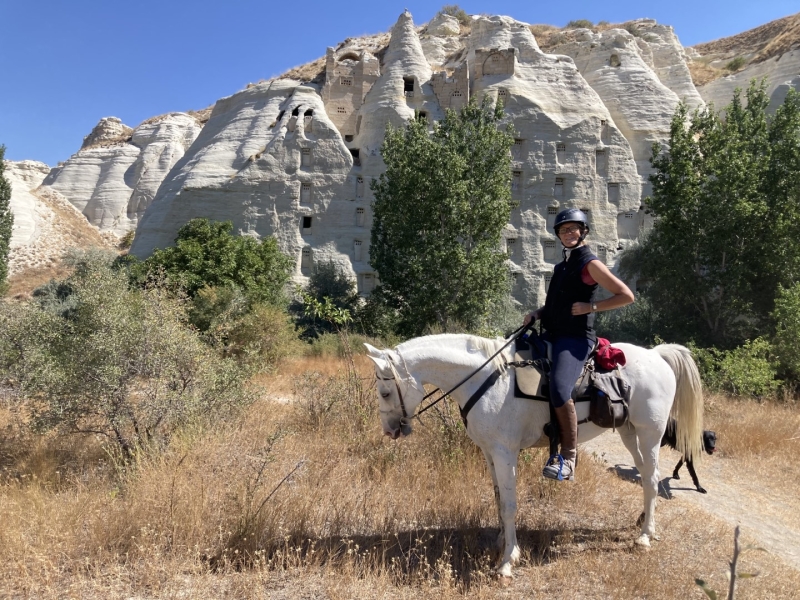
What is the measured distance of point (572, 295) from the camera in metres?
4.13

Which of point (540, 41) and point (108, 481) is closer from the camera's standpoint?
point (108, 481)

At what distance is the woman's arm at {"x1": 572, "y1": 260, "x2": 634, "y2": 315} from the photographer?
384 cm

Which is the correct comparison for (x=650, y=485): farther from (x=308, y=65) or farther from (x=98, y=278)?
(x=308, y=65)

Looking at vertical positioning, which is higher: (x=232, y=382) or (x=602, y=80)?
(x=602, y=80)

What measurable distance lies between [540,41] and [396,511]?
42070 mm

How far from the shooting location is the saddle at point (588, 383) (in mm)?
4094

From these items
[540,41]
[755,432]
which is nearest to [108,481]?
[755,432]

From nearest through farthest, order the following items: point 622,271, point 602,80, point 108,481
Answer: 1. point 108,481
2. point 622,271
3. point 602,80

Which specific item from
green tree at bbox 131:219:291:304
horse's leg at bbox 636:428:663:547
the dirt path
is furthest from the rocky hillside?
horse's leg at bbox 636:428:663:547

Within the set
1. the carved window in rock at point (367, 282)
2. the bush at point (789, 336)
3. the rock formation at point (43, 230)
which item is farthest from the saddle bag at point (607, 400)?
the rock formation at point (43, 230)

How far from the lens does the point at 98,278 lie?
20.0 feet

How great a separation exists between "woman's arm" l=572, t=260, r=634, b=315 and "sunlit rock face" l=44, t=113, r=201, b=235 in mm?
45858

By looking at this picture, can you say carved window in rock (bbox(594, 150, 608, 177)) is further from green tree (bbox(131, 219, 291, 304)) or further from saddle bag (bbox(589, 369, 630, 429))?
saddle bag (bbox(589, 369, 630, 429))

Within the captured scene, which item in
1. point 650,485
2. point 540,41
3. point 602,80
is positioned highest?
point 540,41
